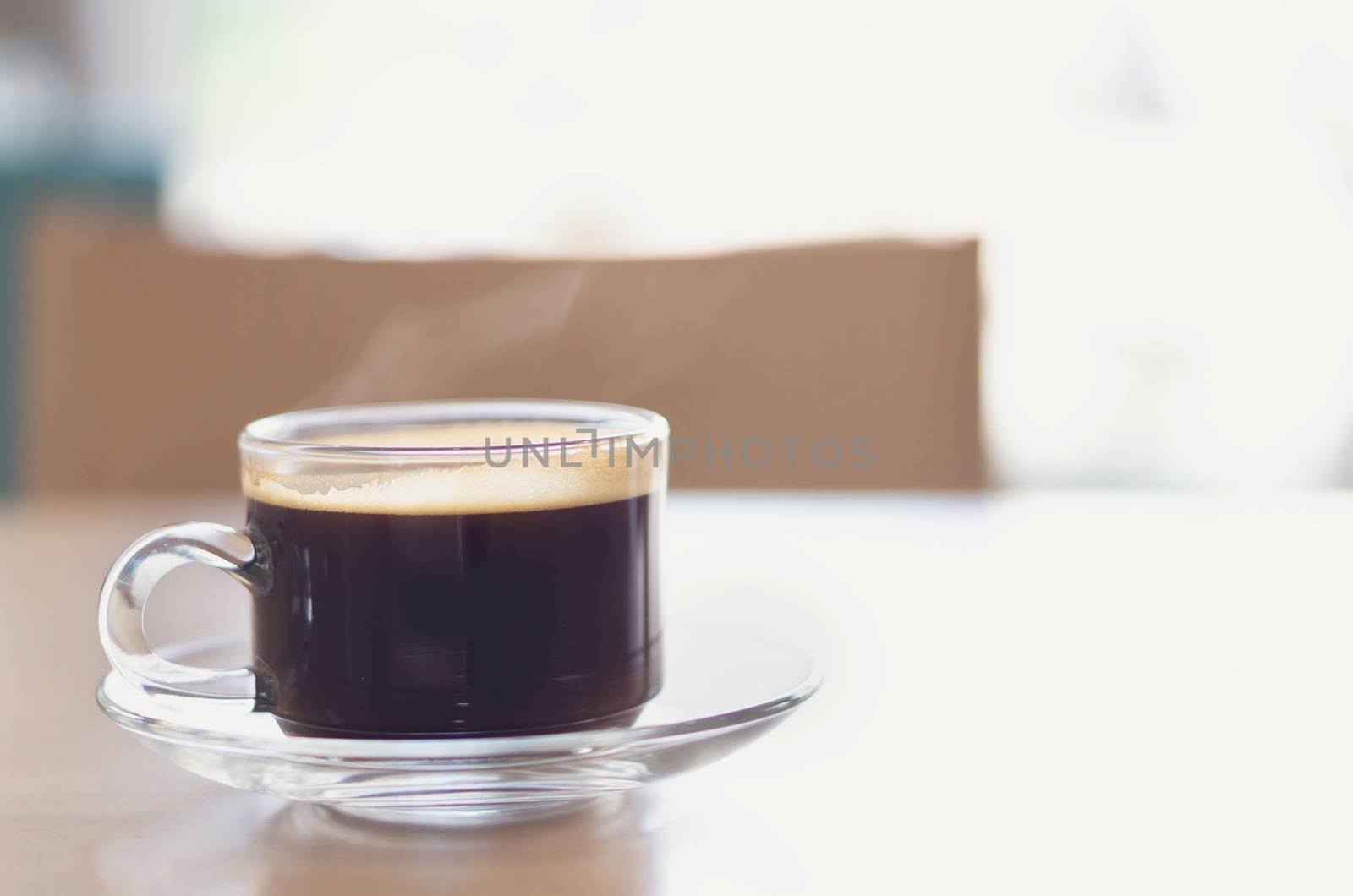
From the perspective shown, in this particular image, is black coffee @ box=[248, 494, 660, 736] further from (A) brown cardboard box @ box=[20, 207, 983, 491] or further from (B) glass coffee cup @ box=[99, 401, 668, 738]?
(A) brown cardboard box @ box=[20, 207, 983, 491]

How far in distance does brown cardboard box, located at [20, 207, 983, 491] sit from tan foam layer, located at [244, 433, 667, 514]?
0.82 metres

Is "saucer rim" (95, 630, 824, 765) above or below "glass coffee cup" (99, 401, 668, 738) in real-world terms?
below

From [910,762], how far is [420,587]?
195 mm

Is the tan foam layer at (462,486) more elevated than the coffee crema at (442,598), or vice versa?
the tan foam layer at (462,486)

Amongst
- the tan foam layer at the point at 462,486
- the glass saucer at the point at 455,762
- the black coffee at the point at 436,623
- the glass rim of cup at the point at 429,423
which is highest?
the glass rim of cup at the point at 429,423

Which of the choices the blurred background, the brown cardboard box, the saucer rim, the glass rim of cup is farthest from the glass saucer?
the blurred background

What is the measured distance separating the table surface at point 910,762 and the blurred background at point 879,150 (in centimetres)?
271

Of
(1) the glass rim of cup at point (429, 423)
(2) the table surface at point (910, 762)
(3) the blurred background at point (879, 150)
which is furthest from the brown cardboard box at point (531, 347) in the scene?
(3) the blurred background at point (879, 150)

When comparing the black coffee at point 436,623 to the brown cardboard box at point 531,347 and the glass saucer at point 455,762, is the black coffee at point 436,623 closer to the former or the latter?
the glass saucer at point 455,762

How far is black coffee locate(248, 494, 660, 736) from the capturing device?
0.50 m

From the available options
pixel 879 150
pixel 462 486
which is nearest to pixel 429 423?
pixel 462 486

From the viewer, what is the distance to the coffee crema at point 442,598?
0.50m

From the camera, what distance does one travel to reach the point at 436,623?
502mm

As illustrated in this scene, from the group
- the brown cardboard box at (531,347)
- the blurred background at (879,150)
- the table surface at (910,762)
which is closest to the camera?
the table surface at (910,762)
